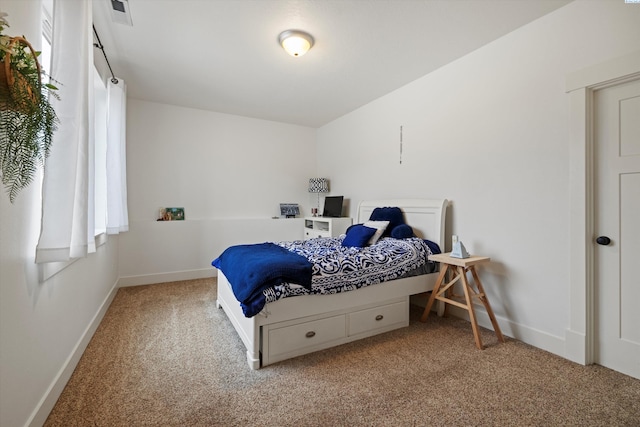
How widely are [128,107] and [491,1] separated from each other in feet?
14.4

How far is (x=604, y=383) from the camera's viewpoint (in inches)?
68.8

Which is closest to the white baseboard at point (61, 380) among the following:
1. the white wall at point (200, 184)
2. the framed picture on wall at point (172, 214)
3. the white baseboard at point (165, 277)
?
the white baseboard at point (165, 277)

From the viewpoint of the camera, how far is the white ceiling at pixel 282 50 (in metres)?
2.10

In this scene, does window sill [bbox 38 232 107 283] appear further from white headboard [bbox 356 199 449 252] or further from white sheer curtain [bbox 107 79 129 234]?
white headboard [bbox 356 199 449 252]

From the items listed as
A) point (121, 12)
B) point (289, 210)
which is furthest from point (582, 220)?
point (289, 210)

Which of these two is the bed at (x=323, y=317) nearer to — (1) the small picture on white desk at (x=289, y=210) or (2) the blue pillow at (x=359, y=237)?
(2) the blue pillow at (x=359, y=237)

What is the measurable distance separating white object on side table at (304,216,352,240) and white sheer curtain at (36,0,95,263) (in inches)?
121

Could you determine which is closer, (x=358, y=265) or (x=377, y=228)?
(x=358, y=265)

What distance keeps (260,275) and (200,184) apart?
9.93 ft

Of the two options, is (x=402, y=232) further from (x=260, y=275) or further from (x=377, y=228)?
(x=260, y=275)

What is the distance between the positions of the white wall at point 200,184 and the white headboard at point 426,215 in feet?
7.14

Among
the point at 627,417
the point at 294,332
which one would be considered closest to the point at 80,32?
the point at 294,332

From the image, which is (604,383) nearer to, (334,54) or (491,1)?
(491,1)

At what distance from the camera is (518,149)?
7.69 ft
